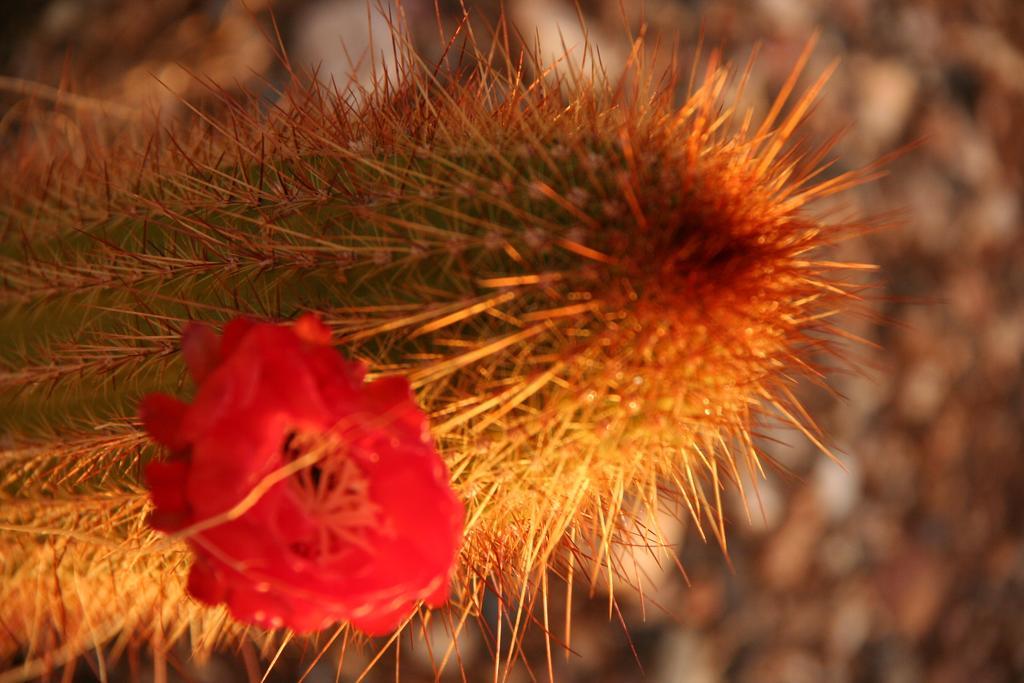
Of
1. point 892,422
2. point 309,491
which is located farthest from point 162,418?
point 892,422

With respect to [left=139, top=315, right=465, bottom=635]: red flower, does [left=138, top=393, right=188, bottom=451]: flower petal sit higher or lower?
higher

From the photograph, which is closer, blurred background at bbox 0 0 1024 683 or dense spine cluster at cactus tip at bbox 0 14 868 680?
dense spine cluster at cactus tip at bbox 0 14 868 680

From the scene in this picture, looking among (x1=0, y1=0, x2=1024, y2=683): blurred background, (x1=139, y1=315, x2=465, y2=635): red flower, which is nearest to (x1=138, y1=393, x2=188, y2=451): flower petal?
(x1=139, y1=315, x2=465, y2=635): red flower

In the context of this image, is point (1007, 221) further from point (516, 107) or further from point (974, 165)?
point (516, 107)

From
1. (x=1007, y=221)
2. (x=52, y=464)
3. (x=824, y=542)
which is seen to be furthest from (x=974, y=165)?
(x=52, y=464)

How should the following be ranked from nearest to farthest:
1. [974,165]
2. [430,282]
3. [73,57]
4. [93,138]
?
[430,282] → [93,138] → [73,57] → [974,165]

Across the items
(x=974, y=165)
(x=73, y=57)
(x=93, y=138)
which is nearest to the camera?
(x=93, y=138)

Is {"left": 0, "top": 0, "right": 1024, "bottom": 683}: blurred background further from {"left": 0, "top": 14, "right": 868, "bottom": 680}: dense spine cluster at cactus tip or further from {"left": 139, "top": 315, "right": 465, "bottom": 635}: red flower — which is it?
{"left": 139, "top": 315, "right": 465, "bottom": 635}: red flower
